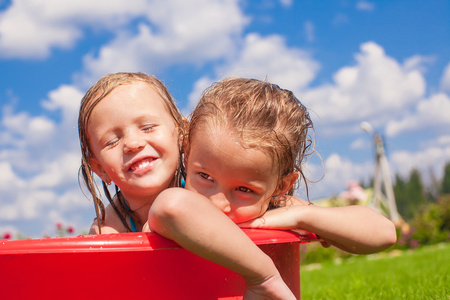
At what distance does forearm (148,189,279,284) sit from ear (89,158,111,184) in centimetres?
90

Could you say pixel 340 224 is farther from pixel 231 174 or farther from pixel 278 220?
pixel 231 174

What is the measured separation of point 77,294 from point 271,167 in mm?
714

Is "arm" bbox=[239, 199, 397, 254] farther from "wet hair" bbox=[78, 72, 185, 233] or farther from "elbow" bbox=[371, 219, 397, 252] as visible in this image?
"wet hair" bbox=[78, 72, 185, 233]

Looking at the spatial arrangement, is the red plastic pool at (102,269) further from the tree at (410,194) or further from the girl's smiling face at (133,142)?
the tree at (410,194)

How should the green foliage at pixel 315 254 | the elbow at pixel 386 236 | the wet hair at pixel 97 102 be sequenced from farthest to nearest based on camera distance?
1. the green foliage at pixel 315 254
2. the wet hair at pixel 97 102
3. the elbow at pixel 386 236

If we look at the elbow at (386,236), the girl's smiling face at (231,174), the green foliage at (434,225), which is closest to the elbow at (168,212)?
the girl's smiling face at (231,174)

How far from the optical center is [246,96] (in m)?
1.63

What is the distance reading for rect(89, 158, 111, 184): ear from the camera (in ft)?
6.98

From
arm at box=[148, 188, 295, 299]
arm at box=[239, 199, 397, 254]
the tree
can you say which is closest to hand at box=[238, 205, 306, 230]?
arm at box=[239, 199, 397, 254]

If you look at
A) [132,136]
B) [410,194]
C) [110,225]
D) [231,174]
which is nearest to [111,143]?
[132,136]

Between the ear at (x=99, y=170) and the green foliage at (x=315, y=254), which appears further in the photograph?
the green foliage at (x=315, y=254)

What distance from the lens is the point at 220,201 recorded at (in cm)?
151

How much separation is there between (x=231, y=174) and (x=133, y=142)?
1.86 feet

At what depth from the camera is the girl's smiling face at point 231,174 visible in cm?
147
